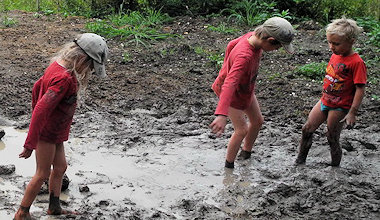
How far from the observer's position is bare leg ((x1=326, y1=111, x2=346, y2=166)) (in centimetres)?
536

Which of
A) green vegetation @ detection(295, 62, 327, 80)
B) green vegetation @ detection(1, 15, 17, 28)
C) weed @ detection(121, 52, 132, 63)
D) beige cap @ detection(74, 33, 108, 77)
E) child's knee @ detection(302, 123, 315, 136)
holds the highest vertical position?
beige cap @ detection(74, 33, 108, 77)

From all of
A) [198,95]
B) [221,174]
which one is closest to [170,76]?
[198,95]

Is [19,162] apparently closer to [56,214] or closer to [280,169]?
[56,214]

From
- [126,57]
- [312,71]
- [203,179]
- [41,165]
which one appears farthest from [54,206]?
[312,71]

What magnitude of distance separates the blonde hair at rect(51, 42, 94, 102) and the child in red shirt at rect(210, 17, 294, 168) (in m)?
1.13

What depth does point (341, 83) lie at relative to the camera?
17.0ft

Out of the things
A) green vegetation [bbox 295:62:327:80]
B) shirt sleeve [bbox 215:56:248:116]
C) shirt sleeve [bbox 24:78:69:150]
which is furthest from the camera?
green vegetation [bbox 295:62:327:80]

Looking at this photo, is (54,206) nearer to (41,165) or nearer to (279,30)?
(41,165)

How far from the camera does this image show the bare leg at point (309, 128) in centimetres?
553

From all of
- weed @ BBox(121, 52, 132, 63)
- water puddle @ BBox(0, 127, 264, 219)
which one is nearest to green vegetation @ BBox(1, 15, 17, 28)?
weed @ BBox(121, 52, 132, 63)

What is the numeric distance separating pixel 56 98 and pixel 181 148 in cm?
255

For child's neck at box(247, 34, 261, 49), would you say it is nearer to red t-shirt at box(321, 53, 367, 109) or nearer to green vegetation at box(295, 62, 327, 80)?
red t-shirt at box(321, 53, 367, 109)

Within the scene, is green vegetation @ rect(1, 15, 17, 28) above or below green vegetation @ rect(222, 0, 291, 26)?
below

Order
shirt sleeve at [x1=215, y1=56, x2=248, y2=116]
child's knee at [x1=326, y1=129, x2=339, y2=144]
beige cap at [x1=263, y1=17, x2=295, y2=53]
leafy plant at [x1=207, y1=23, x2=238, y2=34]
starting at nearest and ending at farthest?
shirt sleeve at [x1=215, y1=56, x2=248, y2=116], beige cap at [x1=263, y1=17, x2=295, y2=53], child's knee at [x1=326, y1=129, x2=339, y2=144], leafy plant at [x1=207, y1=23, x2=238, y2=34]
